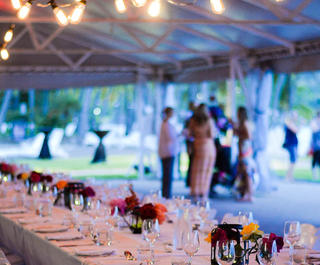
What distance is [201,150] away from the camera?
31.0 ft

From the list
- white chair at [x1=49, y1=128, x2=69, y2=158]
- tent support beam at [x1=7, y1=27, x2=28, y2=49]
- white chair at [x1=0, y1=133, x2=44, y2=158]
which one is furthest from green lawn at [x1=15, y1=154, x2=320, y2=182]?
tent support beam at [x1=7, y1=27, x2=28, y2=49]

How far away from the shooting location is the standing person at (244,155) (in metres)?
9.58

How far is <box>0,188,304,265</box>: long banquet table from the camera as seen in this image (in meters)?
3.15

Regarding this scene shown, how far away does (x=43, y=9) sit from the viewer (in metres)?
11.6

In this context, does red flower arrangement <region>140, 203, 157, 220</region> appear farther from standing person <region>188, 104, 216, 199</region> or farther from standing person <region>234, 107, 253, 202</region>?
standing person <region>234, 107, 253, 202</region>

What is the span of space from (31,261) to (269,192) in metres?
7.35

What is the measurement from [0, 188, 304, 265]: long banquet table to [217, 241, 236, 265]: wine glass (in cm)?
42

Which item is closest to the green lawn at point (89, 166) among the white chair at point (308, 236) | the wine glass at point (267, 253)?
the white chair at point (308, 236)

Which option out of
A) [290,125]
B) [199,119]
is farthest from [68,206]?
[290,125]

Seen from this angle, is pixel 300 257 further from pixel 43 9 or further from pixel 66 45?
pixel 66 45

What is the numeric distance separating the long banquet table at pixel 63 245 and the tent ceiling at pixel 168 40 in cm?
395

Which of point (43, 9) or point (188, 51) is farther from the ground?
point (43, 9)

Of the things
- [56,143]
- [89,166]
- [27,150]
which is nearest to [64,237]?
[89,166]

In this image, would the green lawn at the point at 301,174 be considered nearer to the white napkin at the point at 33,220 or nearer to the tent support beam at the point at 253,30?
the tent support beam at the point at 253,30
